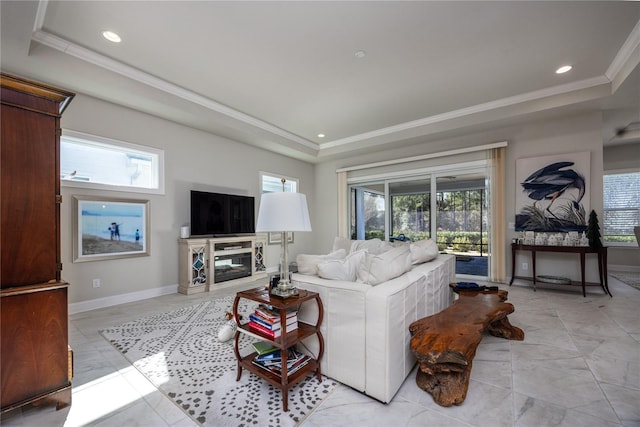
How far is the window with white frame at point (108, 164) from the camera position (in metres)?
3.28

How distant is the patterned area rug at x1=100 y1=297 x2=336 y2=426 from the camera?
1.55 meters

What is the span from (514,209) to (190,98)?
545 cm

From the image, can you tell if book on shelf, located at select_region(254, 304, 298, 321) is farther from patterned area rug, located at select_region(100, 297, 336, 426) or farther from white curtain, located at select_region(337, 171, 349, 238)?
white curtain, located at select_region(337, 171, 349, 238)

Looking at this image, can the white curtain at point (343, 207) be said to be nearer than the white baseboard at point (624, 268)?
No

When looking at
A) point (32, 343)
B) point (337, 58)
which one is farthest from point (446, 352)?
point (337, 58)

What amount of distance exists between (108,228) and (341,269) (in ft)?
11.0

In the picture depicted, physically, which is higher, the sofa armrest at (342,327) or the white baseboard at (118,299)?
the sofa armrest at (342,327)

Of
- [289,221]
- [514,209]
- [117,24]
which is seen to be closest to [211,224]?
[117,24]

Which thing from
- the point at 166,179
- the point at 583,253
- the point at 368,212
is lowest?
the point at 583,253

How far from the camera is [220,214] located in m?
4.68

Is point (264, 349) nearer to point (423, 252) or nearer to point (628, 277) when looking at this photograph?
point (423, 252)

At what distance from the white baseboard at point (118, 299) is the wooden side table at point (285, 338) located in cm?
276

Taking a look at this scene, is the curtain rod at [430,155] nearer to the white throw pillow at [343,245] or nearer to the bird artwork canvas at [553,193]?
the bird artwork canvas at [553,193]

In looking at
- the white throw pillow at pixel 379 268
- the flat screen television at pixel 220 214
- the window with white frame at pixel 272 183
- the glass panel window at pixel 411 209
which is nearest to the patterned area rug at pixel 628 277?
the glass panel window at pixel 411 209
